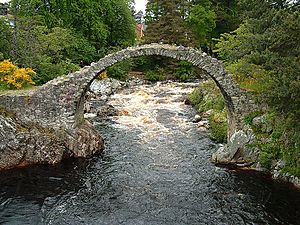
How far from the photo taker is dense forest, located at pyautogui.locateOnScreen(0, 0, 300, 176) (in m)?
13.2

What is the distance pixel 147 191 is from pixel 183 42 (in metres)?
33.0

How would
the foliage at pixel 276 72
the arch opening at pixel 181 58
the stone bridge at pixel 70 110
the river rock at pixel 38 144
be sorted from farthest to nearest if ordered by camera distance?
the arch opening at pixel 181 58
the stone bridge at pixel 70 110
the river rock at pixel 38 144
the foliage at pixel 276 72

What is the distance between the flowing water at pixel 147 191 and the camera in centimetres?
1205

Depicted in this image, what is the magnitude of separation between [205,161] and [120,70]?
87.9 feet

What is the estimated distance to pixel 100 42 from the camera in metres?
46.1

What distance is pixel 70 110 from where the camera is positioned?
57.3ft

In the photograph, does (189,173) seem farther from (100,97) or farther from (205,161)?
(100,97)

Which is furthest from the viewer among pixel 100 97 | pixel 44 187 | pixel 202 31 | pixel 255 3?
pixel 202 31

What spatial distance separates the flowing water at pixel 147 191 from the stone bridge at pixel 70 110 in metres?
0.80

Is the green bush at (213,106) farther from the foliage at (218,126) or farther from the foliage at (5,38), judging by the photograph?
the foliage at (5,38)

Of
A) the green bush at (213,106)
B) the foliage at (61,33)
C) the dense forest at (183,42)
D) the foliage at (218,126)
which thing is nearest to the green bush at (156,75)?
the dense forest at (183,42)

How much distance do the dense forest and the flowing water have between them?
2.01 m

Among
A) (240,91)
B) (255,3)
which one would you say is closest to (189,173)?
(240,91)

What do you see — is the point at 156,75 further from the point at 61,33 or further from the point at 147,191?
the point at 147,191
